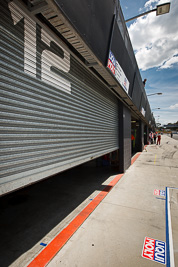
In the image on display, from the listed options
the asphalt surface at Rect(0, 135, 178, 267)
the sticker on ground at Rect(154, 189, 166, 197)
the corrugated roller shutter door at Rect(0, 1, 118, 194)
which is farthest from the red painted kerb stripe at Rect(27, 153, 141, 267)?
the sticker on ground at Rect(154, 189, 166, 197)

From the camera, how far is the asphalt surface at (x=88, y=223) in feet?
9.34

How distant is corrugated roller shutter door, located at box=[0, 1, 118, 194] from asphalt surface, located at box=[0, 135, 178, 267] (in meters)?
1.65

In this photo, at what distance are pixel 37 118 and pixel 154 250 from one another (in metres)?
3.50

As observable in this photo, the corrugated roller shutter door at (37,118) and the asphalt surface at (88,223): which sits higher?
the corrugated roller shutter door at (37,118)

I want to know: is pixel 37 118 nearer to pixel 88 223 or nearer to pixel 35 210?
pixel 88 223

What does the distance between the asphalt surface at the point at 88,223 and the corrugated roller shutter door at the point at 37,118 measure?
165 cm

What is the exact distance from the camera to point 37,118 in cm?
265

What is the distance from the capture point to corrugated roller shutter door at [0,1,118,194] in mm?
2109

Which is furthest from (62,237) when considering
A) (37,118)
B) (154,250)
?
(37,118)

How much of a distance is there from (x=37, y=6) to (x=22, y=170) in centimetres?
259

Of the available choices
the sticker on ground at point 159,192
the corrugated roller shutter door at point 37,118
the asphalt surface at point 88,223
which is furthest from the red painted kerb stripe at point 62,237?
the sticker on ground at point 159,192

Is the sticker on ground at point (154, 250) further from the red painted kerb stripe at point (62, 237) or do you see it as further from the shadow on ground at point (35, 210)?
the shadow on ground at point (35, 210)

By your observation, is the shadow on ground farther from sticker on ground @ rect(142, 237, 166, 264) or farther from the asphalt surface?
sticker on ground @ rect(142, 237, 166, 264)

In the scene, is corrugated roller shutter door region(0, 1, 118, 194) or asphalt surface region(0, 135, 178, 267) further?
asphalt surface region(0, 135, 178, 267)
